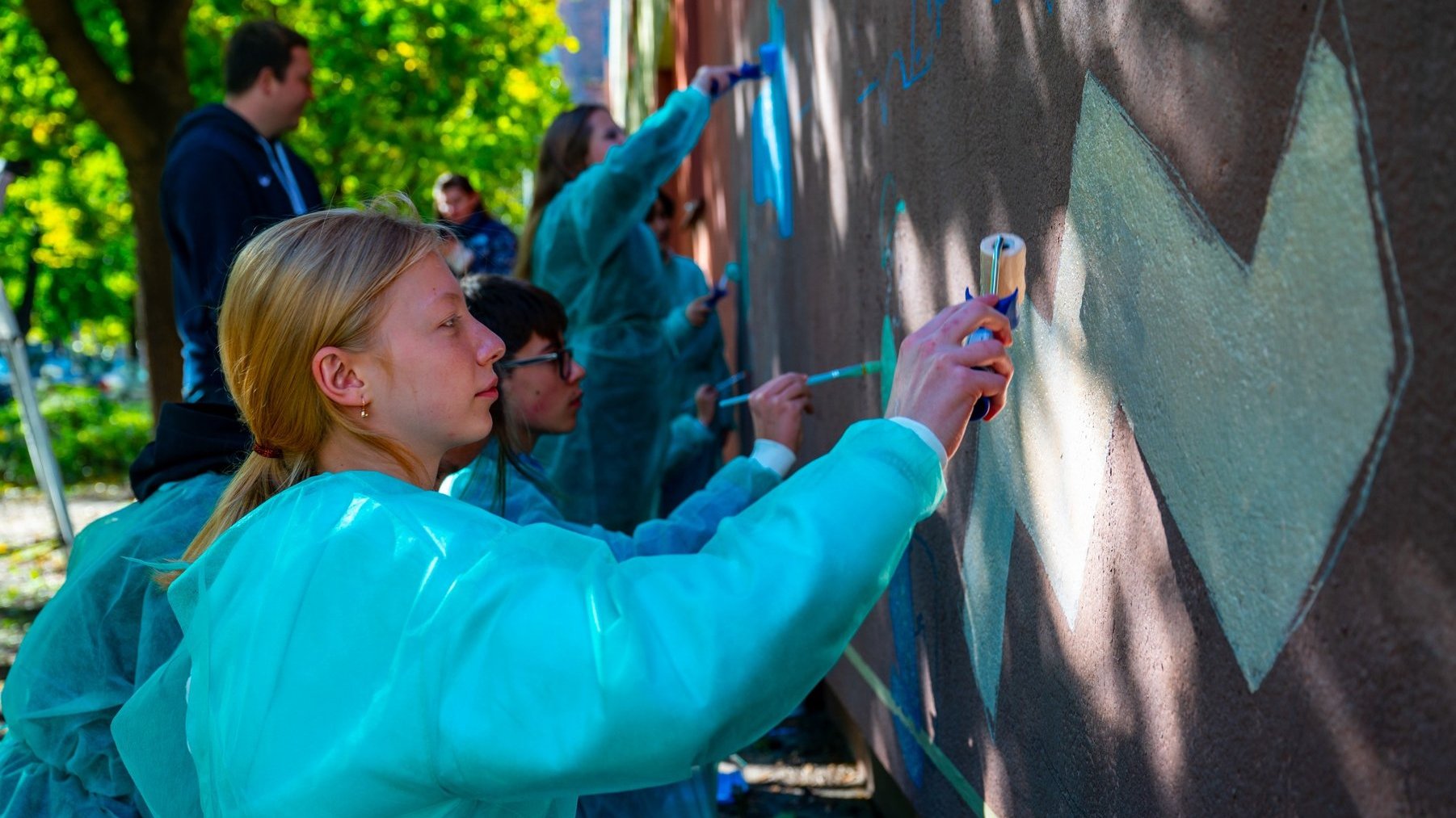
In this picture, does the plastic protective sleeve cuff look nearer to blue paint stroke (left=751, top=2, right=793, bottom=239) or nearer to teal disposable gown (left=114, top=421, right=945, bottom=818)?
teal disposable gown (left=114, top=421, right=945, bottom=818)

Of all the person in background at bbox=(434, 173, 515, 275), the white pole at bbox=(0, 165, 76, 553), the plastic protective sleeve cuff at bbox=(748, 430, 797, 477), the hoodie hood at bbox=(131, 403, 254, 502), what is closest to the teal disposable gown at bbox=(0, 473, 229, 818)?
the hoodie hood at bbox=(131, 403, 254, 502)

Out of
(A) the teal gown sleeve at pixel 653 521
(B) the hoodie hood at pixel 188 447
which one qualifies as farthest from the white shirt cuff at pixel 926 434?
(B) the hoodie hood at pixel 188 447

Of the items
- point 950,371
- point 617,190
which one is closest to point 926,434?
point 950,371

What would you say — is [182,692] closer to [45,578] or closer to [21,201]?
[45,578]

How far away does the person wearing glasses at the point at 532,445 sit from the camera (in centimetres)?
258

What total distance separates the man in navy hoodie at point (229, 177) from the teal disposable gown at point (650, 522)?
4.34 feet

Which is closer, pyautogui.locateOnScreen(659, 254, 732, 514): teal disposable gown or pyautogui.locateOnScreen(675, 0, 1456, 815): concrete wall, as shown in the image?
pyautogui.locateOnScreen(675, 0, 1456, 815): concrete wall

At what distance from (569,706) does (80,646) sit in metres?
1.38

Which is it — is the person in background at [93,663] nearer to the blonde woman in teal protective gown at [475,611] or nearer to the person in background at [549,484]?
the person in background at [549,484]

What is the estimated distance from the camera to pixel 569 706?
→ 49.3 inches

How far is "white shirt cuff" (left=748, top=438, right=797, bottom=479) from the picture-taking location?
2.72 metres

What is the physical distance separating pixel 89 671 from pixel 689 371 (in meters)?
3.89

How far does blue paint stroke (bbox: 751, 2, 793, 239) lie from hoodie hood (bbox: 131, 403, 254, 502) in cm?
219

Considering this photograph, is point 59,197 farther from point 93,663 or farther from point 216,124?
point 93,663
